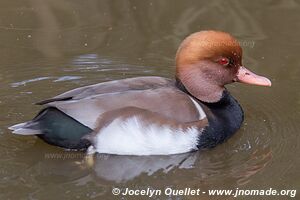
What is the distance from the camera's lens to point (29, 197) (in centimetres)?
511

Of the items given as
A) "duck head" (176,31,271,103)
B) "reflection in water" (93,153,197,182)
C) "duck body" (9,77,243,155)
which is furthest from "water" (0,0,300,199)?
"duck head" (176,31,271,103)

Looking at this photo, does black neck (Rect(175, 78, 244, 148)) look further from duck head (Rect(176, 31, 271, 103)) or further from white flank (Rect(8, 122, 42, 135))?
white flank (Rect(8, 122, 42, 135))

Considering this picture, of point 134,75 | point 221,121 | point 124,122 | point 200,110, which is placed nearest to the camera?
point 124,122

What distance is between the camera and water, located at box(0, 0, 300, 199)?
541 centimetres

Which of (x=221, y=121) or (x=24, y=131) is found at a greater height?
(x=24, y=131)

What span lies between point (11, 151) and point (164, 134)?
119 centimetres

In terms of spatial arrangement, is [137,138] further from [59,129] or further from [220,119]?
[220,119]

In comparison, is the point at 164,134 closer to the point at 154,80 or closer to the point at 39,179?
the point at 154,80

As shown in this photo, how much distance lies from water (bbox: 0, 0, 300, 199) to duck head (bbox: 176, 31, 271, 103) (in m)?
0.45

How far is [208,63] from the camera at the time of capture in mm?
5879

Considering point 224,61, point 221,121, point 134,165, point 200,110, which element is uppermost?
point 224,61

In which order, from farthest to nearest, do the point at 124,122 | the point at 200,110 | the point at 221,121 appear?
the point at 221,121
the point at 200,110
the point at 124,122

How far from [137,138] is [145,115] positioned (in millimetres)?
183

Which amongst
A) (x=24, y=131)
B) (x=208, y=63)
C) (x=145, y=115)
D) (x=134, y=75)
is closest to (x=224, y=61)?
(x=208, y=63)
